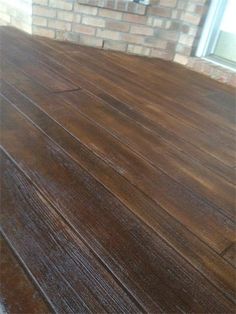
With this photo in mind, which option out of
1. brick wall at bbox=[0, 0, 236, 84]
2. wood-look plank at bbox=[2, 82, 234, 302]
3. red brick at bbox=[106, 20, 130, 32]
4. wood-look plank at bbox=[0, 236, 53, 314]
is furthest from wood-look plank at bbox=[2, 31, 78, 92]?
wood-look plank at bbox=[0, 236, 53, 314]

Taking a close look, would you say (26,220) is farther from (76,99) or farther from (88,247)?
(76,99)

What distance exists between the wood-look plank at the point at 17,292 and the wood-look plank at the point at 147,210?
1.39 ft

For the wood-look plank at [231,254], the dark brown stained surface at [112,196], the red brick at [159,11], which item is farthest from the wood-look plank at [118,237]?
the red brick at [159,11]

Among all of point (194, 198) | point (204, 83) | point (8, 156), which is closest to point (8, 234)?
point (8, 156)

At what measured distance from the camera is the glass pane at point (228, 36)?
8.57 feet

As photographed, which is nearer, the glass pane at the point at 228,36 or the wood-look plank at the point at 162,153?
the wood-look plank at the point at 162,153

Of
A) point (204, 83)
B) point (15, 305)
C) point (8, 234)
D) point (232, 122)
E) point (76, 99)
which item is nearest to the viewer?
point (15, 305)

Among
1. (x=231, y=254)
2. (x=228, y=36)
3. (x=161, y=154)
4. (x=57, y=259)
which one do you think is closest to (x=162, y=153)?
(x=161, y=154)

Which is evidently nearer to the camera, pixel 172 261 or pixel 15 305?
pixel 15 305

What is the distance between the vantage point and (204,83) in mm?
2592

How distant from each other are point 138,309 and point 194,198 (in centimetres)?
55

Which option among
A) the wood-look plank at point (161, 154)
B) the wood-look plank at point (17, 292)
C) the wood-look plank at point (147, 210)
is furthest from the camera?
the wood-look plank at point (161, 154)

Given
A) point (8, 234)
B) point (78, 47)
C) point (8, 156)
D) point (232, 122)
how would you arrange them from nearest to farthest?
point (8, 234)
point (8, 156)
point (232, 122)
point (78, 47)

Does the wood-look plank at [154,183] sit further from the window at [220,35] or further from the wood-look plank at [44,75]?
the window at [220,35]
